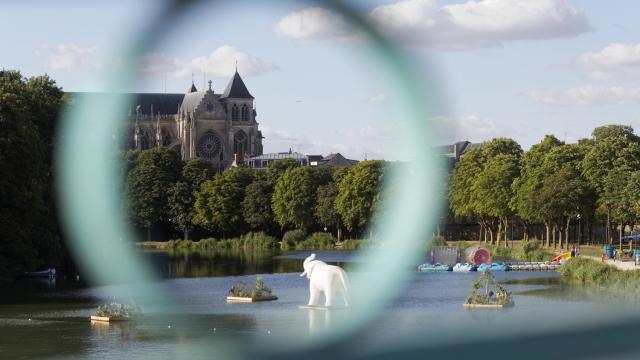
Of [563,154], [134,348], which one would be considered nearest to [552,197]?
[563,154]

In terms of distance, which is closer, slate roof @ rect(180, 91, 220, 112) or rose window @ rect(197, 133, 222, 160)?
rose window @ rect(197, 133, 222, 160)

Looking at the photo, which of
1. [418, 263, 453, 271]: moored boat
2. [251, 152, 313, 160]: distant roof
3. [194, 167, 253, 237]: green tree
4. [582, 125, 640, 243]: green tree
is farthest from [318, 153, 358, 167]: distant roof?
[418, 263, 453, 271]: moored boat

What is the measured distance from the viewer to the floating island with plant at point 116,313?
130ft

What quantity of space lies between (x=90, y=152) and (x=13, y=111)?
1184 inches

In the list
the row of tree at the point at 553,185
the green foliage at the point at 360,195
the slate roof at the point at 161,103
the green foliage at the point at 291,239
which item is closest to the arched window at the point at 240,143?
the slate roof at the point at 161,103

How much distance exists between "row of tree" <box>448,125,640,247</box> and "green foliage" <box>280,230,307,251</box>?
11921mm

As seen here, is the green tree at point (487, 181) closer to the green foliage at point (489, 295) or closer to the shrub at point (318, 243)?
the shrub at point (318, 243)

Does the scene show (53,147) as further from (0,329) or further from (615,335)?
(615,335)

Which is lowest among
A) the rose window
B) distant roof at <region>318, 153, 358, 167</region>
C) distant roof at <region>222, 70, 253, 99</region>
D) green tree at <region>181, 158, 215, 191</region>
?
green tree at <region>181, 158, 215, 191</region>

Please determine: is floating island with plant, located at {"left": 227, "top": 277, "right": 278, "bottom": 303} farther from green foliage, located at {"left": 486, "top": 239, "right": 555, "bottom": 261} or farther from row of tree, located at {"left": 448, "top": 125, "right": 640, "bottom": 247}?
row of tree, located at {"left": 448, "top": 125, "right": 640, "bottom": 247}

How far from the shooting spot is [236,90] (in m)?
192

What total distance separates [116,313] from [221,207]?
72.3 metres

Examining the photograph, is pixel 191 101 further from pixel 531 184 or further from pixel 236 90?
pixel 531 184

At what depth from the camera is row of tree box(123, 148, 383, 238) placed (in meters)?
104
